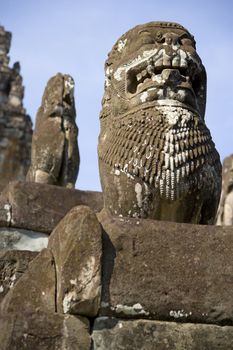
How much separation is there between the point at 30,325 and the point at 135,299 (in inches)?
21.9

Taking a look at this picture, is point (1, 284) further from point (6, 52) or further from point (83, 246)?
point (6, 52)

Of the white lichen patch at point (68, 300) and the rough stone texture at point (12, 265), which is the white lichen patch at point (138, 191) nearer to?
the rough stone texture at point (12, 265)

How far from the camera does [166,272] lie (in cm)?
543

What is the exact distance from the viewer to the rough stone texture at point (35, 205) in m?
8.67

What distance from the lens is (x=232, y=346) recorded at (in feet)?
17.5

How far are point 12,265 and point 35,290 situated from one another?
1461mm

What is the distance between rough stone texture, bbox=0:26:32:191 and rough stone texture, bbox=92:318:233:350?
22556mm

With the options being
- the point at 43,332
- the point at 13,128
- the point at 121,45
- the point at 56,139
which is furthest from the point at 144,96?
the point at 13,128

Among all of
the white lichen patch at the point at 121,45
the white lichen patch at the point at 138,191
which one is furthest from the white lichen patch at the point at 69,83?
the white lichen patch at the point at 138,191

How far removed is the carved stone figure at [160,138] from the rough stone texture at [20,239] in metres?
1.98

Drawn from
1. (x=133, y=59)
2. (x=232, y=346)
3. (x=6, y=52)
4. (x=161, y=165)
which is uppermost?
(x=6, y=52)

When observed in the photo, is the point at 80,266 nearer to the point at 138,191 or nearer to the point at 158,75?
the point at 138,191

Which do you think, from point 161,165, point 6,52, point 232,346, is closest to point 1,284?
point 161,165

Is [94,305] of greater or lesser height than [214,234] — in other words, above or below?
below
